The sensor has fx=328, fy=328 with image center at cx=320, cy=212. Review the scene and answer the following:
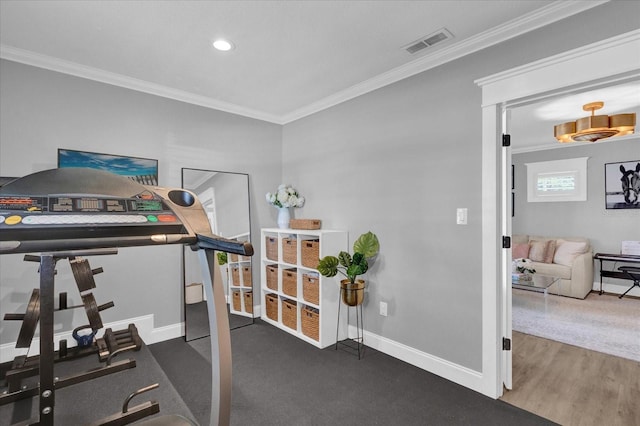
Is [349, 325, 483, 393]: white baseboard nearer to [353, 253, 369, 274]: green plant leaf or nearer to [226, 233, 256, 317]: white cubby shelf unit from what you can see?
[353, 253, 369, 274]: green plant leaf

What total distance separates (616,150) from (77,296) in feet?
24.6

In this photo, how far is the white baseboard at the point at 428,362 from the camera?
2361 mm

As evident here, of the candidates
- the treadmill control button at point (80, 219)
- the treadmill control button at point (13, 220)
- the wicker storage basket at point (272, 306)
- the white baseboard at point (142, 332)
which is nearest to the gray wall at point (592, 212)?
the wicker storage basket at point (272, 306)

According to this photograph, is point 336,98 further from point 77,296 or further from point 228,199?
point 77,296

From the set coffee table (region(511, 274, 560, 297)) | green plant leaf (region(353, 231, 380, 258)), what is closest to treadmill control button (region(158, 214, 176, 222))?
green plant leaf (region(353, 231, 380, 258))

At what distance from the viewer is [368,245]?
2.88 meters

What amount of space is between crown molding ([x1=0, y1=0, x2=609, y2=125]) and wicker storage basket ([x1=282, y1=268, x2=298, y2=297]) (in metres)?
1.80

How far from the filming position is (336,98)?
338 centimetres

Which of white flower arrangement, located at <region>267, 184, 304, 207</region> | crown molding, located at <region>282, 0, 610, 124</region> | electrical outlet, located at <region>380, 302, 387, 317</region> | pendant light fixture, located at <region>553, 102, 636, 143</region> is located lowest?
electrical outlet, located at <region>380, 302, 387, 317</region>

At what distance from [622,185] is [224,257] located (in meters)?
6.12

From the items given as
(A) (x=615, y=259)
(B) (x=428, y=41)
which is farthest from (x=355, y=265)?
(A) (x=615, y=259)

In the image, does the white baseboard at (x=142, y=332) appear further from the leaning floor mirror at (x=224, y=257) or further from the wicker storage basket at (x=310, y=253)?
the wicker storage basket at (x=310, y=253)

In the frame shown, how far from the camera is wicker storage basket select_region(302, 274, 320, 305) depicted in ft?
10.3

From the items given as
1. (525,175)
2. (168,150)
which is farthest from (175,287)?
(525,175)
